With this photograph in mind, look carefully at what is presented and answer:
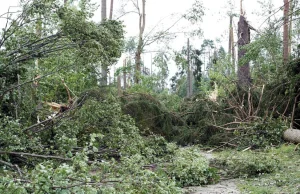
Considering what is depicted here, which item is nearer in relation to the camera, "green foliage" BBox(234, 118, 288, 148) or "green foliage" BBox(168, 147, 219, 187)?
"green foliage" BBox(168, 147, 219, 187)

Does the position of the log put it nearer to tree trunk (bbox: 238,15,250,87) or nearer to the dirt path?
the dirt path

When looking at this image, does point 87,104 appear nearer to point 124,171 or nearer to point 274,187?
point 124,171

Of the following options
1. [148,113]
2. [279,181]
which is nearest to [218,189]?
[279,181]

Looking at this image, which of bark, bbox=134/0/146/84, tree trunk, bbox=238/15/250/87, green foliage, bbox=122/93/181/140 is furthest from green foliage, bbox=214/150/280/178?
bark, bbox=134/0/146/84

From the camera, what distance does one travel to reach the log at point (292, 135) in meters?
7.02

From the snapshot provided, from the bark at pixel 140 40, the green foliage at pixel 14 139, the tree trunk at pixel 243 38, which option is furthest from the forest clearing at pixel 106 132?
the bark at pixel 140 40

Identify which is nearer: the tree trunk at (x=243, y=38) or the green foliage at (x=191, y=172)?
the green foliage at (x=191, y=172)

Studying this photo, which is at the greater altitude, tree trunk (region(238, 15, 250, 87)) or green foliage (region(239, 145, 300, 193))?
tree trunk (region(238, 15, 250, 87))

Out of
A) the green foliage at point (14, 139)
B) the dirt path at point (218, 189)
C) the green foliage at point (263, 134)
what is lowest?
the dirt path at point (218, 189)

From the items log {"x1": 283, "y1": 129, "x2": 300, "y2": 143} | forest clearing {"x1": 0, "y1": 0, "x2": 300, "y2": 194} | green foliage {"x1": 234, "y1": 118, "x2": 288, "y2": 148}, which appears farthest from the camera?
green foliage {"x1": 234, "y1": 118, "x2": 288, "y2": 148}

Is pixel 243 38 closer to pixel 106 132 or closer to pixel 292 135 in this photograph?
pixel 292 135

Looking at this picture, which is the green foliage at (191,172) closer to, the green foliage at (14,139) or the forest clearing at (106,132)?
the forest clearing at (106,132)

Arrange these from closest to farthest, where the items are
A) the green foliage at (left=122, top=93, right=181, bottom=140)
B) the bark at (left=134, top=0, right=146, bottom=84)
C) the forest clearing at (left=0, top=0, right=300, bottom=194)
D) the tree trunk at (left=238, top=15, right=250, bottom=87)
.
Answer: the forest clearing at (left=0, top=0, right=300, bottom=194) → the green foliage at (left=122, top=93, right=181, bottom=140) → the tree trunk at (left=238, top=15, right=250, bottom=87) → the bark at (left=134, top=0, right=146, bottom=84)

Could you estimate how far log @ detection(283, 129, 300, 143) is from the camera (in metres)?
7.02
